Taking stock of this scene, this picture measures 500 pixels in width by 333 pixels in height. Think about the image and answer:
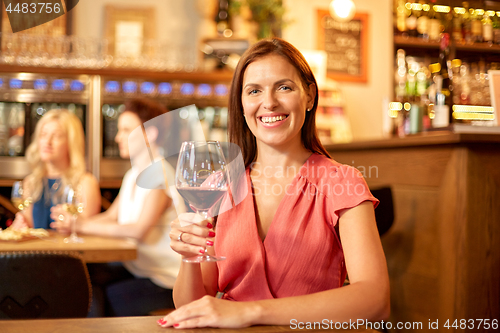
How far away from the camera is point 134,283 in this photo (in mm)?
2115

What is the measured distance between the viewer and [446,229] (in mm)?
1763

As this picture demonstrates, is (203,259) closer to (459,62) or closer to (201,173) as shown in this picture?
(201,173)

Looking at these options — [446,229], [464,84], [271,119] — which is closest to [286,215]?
[271,119]

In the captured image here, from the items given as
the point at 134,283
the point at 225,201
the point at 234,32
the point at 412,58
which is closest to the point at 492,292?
the point at 225,201

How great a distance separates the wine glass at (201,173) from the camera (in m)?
0.86

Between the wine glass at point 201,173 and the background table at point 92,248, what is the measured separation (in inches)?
43.4

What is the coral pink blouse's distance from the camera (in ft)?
3.77

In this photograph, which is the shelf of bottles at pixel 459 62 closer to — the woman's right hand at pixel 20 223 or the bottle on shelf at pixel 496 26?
the bottle on shelf at pixel 496 26

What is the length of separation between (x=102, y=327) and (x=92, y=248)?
3.89ft

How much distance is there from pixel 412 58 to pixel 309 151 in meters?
2.34

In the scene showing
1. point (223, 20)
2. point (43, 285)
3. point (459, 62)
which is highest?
point (223, 20)

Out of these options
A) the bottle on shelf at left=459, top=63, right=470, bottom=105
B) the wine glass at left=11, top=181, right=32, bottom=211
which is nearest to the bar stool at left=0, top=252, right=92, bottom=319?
the wine glass at left=11, top=181, right=32, bottom=211

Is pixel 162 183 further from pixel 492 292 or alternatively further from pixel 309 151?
pixel 492 292

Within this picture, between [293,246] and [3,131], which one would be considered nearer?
[293,246]
